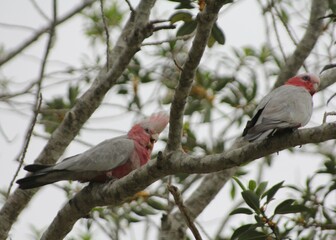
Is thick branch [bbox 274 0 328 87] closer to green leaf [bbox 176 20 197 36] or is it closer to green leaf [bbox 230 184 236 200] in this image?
green leaf [bbox 230 184 236 200]

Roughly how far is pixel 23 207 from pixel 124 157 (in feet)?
2.57

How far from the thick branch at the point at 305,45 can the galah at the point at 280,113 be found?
1.12 metres

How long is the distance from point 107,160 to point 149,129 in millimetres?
505

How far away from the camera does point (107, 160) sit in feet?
14.0

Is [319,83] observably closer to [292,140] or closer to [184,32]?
[184,32]

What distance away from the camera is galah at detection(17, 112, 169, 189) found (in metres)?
4.08

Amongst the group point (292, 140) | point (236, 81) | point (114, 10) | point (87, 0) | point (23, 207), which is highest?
point (114, 10)

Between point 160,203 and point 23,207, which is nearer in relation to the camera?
point 23,207

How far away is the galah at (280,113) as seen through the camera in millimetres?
3139

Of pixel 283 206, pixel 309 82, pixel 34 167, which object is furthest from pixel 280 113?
pixel 34 167

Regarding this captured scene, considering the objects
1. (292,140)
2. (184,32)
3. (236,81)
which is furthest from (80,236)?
(292,140)

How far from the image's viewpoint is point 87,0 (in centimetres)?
531

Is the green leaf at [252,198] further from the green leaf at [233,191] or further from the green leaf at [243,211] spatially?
the green leaf at [233,191]

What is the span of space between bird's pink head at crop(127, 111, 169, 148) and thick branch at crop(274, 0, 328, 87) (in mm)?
1083
